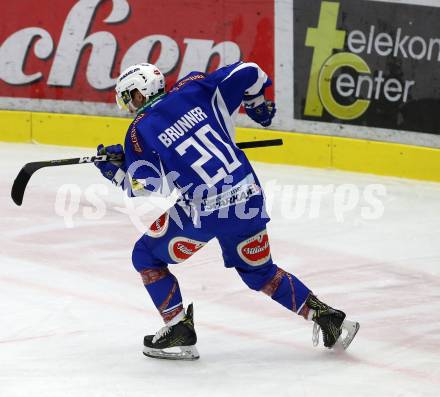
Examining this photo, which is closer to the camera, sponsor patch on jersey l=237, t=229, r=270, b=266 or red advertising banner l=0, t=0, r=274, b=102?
sponsor patch on jersey l=237, t=229, r=270, b=266

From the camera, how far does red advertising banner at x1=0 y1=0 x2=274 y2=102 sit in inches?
331

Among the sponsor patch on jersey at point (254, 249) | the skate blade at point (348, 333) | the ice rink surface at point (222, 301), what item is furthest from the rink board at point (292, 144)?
the sponsor patch on jersey at point (254, 249)

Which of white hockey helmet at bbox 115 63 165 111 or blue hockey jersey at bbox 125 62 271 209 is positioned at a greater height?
white hockey helmet at bbox 115 63 165 111

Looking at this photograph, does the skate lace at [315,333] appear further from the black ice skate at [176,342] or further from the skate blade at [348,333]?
the black ice skate at [176,342]

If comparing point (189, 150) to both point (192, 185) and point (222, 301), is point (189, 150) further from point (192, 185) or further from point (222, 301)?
point (222, 301)

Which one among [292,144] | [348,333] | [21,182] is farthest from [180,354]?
[292,144]

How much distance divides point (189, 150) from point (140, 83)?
337 mm

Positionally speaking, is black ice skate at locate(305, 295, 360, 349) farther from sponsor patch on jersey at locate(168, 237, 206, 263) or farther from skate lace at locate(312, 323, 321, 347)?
sponsor patch on jersey at locate(168, 237, 206, 263)

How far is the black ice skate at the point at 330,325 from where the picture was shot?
4582 millimetres

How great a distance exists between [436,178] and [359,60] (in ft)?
3.24

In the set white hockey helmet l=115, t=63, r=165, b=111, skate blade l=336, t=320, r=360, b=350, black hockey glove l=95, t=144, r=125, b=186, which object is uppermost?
white hockey helmet l=115, t=63, r=165, b=111

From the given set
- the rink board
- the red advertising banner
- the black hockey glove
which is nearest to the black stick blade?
the black hockey glove

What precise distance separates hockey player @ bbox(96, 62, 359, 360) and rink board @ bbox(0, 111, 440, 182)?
3.37 m

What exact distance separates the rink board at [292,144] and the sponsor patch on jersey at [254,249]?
3.47 m
